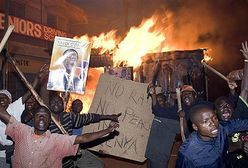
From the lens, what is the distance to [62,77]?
5316mm

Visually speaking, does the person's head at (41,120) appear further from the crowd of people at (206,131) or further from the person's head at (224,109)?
the person's head at (224,109)

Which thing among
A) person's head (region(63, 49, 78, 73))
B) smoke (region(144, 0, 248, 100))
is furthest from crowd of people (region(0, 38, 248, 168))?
smoke (region(144, 0, 248, 100))

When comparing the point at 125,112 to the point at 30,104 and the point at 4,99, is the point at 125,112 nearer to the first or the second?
the point at 30,104

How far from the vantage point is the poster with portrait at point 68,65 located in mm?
5285

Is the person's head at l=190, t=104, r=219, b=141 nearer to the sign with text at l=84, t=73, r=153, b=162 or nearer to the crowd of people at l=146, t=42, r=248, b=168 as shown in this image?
the crowd of people at l=146, t=42, r=248, b=168

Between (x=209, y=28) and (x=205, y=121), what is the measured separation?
44.3ft

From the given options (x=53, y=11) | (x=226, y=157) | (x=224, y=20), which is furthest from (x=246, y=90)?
(x=53, y=11)

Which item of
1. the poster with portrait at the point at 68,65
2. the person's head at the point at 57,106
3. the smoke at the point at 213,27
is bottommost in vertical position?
the person's head at the point at 57,106

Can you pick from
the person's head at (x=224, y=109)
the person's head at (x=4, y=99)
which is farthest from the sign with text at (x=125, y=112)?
the person's head at (x=224, y=109)

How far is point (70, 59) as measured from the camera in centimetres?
535

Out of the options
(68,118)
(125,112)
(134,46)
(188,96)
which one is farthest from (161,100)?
(134,46)

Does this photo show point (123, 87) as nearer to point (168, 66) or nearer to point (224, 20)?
point (168, 66)

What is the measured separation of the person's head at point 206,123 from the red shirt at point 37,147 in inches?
60.9

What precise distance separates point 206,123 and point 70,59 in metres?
2.58
